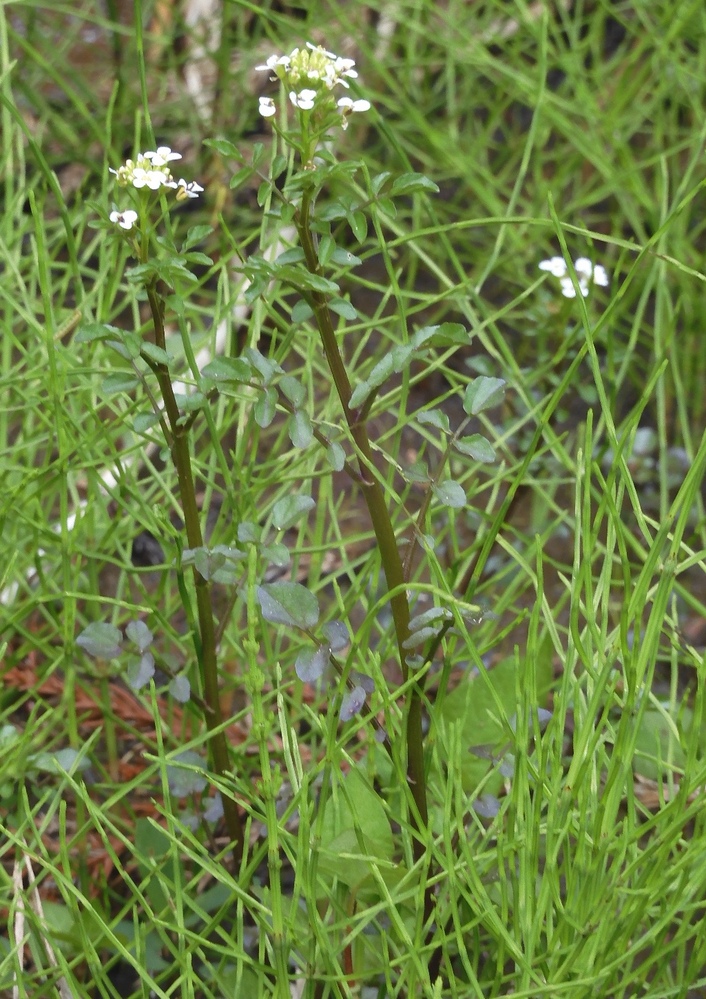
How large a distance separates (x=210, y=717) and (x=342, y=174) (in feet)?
1.36

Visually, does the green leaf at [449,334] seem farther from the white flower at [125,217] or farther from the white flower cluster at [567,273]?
the white flower cluster at [567,273]

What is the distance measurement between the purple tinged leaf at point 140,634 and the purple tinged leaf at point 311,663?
0.14 metres

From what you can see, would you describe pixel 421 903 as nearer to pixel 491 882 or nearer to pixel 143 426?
pixel 491 882

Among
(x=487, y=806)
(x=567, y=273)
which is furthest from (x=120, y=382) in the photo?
(x=567, y=273)

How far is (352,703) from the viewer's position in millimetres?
614

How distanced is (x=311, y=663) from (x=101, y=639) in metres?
0.18

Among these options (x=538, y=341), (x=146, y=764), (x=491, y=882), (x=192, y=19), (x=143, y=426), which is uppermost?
(x=192, y=19)

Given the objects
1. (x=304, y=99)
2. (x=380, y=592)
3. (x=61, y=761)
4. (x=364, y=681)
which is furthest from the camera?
(x=380, y=592)

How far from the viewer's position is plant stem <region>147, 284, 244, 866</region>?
0.65 m

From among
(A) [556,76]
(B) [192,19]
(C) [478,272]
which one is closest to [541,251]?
(C) [478,272]

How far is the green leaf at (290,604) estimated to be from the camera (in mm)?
608

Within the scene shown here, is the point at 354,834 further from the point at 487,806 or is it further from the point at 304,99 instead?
the point at 304,99

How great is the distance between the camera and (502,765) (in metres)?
0.68

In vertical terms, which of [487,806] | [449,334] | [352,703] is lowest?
[487,806]
